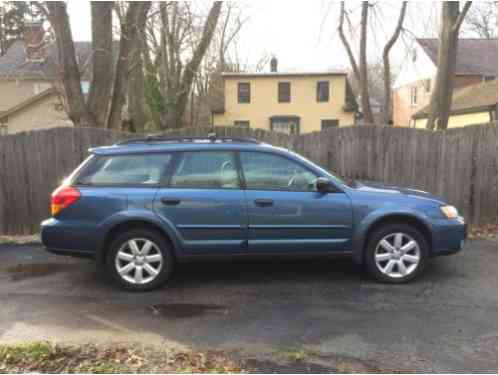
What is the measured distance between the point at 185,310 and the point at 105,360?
1.05 metres

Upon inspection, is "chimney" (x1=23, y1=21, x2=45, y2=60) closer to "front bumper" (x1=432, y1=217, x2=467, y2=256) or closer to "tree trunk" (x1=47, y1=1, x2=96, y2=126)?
"tree trunk" (x1=47, y1=1, x2=96, y2=126)

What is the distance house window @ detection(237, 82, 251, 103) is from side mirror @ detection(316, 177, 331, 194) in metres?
23.9

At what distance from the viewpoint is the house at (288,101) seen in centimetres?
2728

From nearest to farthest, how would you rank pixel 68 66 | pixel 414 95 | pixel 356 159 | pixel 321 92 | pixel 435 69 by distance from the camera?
pixel 356 159 → pixel 68 66 → pixel 321 92 → pixel 435 69 → pixel 414 95

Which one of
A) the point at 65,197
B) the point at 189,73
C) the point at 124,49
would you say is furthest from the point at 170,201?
the point at 189,73

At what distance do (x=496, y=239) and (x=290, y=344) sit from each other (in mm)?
4915

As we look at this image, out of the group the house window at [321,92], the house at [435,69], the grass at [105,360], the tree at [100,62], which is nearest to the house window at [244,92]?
the house window at [321,92]

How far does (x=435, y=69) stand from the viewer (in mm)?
28438

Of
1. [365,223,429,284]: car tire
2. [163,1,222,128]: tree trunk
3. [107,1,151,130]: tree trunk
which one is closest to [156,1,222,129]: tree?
[163,1,222,128]: tree trunk

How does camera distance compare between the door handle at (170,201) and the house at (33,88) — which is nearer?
the door handle at (170,201)

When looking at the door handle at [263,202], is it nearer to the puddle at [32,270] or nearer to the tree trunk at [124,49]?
the puddle at [32,270]

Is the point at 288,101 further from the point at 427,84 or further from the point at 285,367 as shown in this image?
the point at 285,367

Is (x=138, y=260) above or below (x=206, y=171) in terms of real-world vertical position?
below

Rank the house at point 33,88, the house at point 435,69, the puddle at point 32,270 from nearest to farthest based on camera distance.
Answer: the puddle at point 32,270
the house at point 33,88
the house at point 435,69
